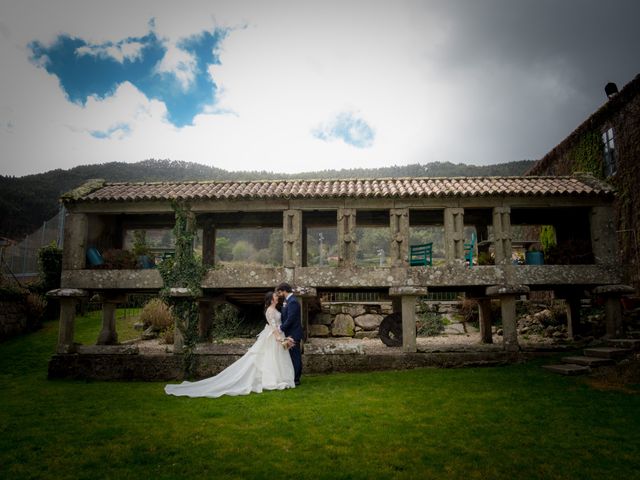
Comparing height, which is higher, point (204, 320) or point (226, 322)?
point (204, 320)

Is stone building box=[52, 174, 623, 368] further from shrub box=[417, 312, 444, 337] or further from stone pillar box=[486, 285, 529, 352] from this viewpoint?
shrub box=[417, 312, 444, 337]

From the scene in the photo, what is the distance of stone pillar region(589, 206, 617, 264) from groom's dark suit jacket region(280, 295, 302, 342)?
29.8 ft

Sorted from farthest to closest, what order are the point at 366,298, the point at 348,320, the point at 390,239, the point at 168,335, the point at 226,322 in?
the point at 366,298
the point at 348,320
the point at 226,322
the point at 168,335
the point at 390,239

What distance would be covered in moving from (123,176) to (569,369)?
5083cm

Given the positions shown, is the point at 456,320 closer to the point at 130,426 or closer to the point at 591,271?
the point at 591,271

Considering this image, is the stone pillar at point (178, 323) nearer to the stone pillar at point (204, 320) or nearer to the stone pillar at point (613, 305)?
the stone pillar at point (204, 320)

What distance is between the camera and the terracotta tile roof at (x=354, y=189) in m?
12.2

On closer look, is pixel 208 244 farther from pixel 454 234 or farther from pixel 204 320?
pixel 454 234

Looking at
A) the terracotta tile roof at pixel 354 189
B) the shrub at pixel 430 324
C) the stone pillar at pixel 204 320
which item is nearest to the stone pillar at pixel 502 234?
the terracotta tile roof at pixel 354 189

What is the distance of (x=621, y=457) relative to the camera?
198 inches

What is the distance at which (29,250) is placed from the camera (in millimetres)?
23547

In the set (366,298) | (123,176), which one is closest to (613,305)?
(366,298)

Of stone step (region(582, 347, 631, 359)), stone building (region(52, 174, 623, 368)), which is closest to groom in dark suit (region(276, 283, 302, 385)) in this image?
stone building (region(52, 174, 623, 368))

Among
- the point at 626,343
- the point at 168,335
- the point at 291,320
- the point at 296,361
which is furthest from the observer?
the point at 168,335
